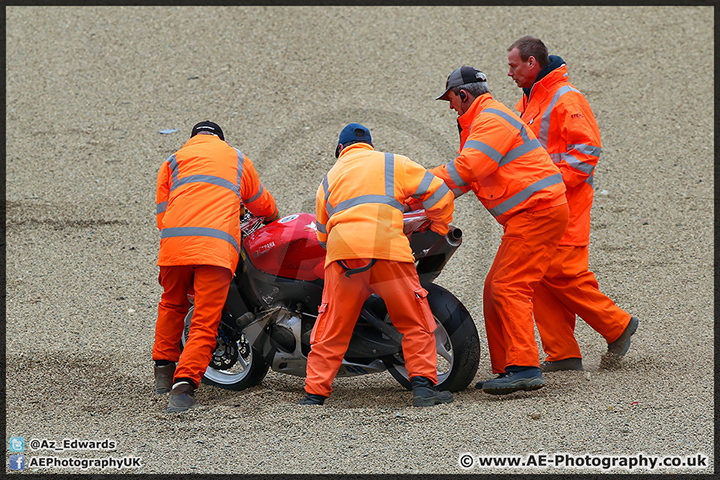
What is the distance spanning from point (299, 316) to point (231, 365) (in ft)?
2.57

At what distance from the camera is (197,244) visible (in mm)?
4965

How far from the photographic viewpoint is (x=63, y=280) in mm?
7883

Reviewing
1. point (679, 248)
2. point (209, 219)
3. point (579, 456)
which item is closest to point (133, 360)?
point (209, 219)

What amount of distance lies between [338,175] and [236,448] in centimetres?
182

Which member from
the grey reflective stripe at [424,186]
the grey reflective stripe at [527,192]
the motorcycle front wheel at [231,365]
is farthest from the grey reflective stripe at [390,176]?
the motorcycle front wheel at [231,365]

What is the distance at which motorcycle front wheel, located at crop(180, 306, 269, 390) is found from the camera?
5.38 m

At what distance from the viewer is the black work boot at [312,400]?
189 inches

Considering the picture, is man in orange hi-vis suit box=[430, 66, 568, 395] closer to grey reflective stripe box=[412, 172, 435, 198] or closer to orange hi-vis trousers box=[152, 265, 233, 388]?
grey reflective stripe box=[412, 172, 435, 198]

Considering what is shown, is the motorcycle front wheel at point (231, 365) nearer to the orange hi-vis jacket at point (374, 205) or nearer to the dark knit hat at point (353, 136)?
the orange hi-vis jacket at point (374, 205)

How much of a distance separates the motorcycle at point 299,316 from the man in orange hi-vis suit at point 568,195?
104 cm

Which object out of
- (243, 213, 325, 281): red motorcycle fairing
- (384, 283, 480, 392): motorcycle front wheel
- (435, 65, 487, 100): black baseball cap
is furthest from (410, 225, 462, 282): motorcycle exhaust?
(435, 65, 487, 100): black baseball cap

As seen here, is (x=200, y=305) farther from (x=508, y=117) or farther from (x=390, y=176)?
(x=508, y=117)

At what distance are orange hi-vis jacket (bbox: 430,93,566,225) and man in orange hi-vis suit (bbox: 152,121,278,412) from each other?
1418 mm
